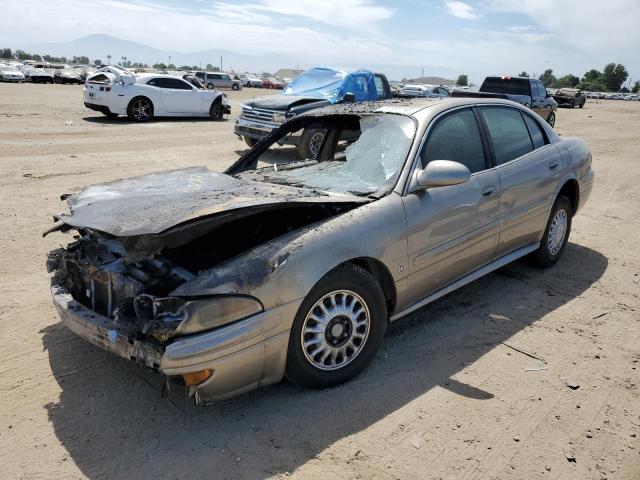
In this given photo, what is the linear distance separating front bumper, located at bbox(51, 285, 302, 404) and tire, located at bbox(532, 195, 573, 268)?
10.4ft

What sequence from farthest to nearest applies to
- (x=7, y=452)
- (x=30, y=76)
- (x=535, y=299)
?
(x=30, y=76) < (x=535, y=299) < (x=7, y=452)

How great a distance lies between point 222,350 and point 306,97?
32.9ft

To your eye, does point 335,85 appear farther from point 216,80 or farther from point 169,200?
point 216,80

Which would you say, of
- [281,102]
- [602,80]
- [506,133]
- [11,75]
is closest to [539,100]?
[281,102]

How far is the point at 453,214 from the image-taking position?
155 inches

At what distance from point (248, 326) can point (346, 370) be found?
830mm

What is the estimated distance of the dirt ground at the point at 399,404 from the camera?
2.76 m

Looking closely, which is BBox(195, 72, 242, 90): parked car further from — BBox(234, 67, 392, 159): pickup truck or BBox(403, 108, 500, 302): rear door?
BBox(403, 108, 500, 302): rear door

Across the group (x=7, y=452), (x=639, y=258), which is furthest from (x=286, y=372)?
(x=639, y=258)

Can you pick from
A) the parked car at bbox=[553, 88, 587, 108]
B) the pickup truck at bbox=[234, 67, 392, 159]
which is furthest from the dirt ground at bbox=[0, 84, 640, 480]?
the parked car at bbox=[553, 88, 587, 108]

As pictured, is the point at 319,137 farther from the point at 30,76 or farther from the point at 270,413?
the point at 30,76

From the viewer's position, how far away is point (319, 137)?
4.83m

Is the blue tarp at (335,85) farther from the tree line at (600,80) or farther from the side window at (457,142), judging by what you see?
the tree line at (600,80)

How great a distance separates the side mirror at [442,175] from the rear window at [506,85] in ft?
51.1
